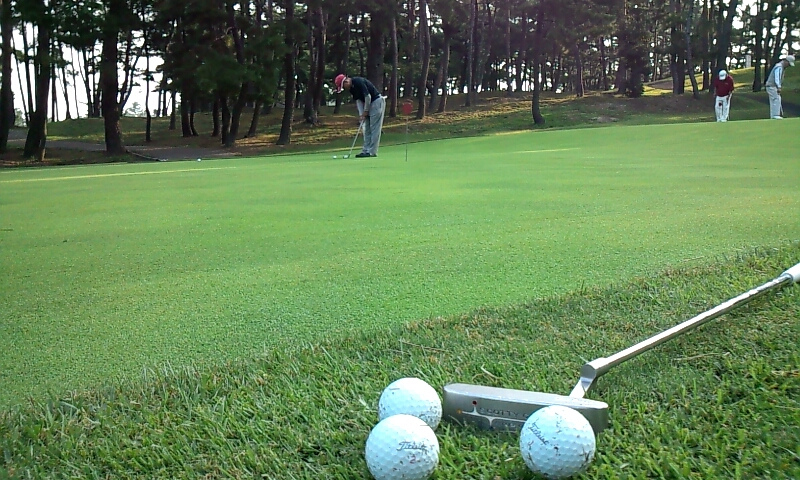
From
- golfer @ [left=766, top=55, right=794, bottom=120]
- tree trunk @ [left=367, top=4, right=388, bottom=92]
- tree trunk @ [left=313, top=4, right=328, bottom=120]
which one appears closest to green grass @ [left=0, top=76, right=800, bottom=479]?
golfer @ [left=766, top=55, right=794, bottom=120]

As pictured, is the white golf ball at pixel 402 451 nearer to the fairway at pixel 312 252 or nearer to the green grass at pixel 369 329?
the green grass at pixel 369 329

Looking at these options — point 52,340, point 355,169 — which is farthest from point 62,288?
point 355,169

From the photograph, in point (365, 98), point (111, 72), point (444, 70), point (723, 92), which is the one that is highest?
point (444, 70)

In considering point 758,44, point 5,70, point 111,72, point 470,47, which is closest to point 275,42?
point 111,72

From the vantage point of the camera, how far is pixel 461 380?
6.93ft

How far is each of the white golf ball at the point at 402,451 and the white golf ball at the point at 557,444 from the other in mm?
223

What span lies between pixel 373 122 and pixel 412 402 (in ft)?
39.4

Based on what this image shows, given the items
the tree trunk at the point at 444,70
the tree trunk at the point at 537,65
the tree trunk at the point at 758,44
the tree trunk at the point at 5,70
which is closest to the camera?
the tree trunk at the point at 5,70

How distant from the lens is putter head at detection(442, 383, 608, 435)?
170 centimetres

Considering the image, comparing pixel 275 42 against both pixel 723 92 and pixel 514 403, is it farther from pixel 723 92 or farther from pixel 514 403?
pixel 514 403

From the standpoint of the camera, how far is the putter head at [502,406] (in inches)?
67.0

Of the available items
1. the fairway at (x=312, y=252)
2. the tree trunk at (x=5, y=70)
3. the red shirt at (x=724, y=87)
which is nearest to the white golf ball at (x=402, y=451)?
the fairway at (x=312, y=252)

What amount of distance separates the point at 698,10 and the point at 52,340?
50848 mm

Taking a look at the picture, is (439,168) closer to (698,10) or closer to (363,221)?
(363,221)
